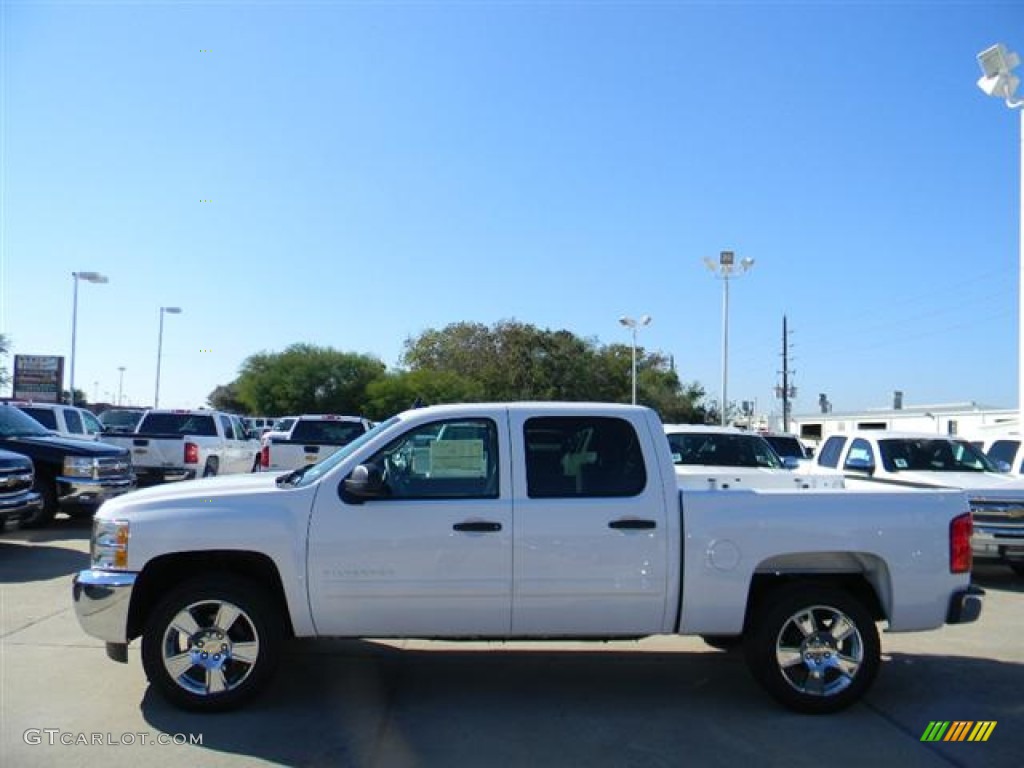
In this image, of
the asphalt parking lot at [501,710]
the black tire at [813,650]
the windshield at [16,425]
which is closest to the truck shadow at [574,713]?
the asphalt parking lot at [501,710]

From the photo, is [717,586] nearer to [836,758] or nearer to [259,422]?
[836,758]

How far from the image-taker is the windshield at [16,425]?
13336mm

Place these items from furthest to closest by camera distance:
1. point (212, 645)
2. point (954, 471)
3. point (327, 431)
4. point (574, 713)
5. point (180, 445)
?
point (327, 431) → point (180, 445) → point (954, 471) → point (574, 713) → point (212, 645)

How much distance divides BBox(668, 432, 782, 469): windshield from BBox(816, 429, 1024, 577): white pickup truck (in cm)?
108

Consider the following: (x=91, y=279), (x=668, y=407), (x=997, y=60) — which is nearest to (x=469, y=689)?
(x=997, y=60)

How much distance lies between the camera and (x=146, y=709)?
17.6 feet

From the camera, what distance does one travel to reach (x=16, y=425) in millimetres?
13648

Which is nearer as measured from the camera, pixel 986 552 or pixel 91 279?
pixel 986 552

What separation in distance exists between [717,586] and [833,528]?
0.79m

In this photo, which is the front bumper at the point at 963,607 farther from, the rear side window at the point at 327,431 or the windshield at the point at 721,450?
the rear side window at the point at 327,431

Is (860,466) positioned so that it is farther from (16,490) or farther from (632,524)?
(16,490)

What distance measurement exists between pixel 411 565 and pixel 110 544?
1.81 meters

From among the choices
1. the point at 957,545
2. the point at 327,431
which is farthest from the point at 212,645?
the point at 327,431

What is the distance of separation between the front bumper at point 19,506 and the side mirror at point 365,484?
739 centimetres
